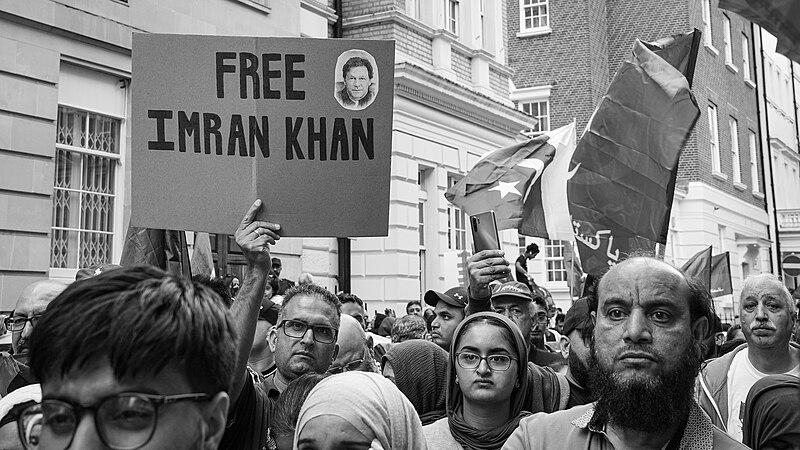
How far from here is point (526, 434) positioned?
262cm

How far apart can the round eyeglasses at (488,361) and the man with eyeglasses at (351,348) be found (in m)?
1.20

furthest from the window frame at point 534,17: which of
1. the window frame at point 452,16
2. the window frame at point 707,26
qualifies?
the window frame at point 452,16

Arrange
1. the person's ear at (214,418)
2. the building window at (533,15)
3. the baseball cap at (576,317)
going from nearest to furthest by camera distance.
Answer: the person's ear at (214,418) < the baseball cap at (576,317) < the building window at (533,15)

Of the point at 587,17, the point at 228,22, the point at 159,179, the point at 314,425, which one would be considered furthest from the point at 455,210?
the point at 314,425

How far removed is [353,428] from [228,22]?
1063 centimetres

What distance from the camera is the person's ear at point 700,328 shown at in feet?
8.80

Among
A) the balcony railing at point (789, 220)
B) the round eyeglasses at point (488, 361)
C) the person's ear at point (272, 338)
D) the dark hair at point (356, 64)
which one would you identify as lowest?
the round eyeglasses at point (488, 361)

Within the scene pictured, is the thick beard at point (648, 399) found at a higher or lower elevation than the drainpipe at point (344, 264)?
lower

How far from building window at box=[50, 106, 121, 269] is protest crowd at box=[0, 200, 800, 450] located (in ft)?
16.5

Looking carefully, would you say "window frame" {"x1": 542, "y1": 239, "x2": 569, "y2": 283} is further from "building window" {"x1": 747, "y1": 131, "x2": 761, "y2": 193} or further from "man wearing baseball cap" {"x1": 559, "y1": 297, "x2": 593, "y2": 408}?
"man wearing baseball cap" {"x1": 559, "y1": 297, "x2": 593, "y2": 408}

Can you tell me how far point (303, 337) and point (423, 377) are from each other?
665 millimetres

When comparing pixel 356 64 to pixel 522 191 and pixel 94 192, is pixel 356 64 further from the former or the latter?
pixel 94 192

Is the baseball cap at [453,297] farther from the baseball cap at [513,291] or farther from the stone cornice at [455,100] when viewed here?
the stone cornice at [455,100]

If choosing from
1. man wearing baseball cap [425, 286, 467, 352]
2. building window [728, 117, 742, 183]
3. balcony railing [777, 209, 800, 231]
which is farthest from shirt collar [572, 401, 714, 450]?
balcony railing [777, 209, 800, 231]
